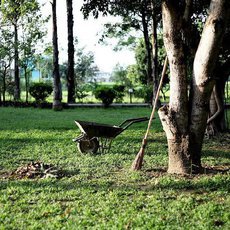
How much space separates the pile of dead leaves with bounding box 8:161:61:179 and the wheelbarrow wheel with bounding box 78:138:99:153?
4.78 ft

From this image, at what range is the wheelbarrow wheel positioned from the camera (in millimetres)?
8213

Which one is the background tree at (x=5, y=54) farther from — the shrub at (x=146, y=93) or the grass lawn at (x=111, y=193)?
the grass lawn at (x=111, y=193)

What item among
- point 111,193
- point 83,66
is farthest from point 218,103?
point 83,66

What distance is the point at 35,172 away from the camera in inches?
256

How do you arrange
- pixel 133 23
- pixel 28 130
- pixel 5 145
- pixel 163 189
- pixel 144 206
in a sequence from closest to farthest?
1. pixel 144 206
2. pixel 163 189
3. pixel 5 145
4. pixel 28 130
5. pixel 133 23

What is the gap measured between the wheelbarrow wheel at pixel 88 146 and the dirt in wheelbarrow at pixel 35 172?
145 centimetres

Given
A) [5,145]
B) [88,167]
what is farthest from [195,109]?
[5,145]

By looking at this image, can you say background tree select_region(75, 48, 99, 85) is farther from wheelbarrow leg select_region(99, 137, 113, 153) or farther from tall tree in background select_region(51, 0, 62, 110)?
wheelbarrow leg select_region(99, 137, 113, 153)

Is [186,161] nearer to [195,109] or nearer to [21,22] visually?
[195,109]

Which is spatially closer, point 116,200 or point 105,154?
point 116,200

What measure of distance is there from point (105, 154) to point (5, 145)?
7.76ft

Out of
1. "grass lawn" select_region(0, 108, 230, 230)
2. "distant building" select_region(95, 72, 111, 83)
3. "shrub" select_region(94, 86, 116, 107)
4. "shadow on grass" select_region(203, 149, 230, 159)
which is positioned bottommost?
"grass lawn" select_region(0, 108, 230, 230)

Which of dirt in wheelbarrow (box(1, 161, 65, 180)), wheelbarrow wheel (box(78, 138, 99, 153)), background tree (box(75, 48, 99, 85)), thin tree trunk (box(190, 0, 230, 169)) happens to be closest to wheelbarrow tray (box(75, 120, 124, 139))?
wheelbarrow wheel (box(78, 138, 99, 153))

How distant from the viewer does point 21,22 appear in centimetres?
2386
